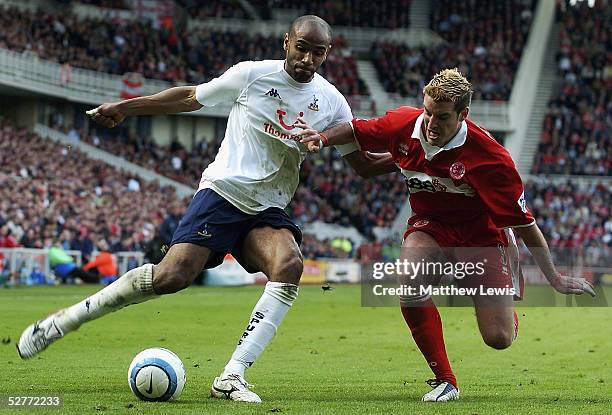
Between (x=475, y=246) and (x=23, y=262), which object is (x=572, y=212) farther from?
(x=475, y=246)

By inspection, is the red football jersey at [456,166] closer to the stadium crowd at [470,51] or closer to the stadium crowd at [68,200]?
the stadium crowd at [68,200]

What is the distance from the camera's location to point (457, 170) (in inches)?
292

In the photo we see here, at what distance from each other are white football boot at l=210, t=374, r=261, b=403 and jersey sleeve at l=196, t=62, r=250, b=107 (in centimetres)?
188

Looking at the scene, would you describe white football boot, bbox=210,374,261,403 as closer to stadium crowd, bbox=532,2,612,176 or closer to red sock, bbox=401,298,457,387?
red sock, bbox=401,298,457,387

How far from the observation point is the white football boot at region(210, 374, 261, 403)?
6.89 m

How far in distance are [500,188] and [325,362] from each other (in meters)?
3.66

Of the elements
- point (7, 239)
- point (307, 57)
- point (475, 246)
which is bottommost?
point (7, 239)

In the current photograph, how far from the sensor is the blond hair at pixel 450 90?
23.3ft

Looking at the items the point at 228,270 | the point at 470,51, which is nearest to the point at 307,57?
the point at 228,270

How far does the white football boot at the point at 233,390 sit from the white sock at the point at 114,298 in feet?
2.52

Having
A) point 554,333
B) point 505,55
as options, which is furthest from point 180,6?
point 554,333

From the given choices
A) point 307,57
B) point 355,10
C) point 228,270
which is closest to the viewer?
point 307,57

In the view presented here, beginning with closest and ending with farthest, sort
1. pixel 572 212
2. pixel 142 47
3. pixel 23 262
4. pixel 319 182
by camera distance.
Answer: pixel 23 262
pixel 572 212
pixel 319 182
pixel 142 47

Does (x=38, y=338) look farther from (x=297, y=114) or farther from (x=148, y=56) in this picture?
(x=148, y=56)
